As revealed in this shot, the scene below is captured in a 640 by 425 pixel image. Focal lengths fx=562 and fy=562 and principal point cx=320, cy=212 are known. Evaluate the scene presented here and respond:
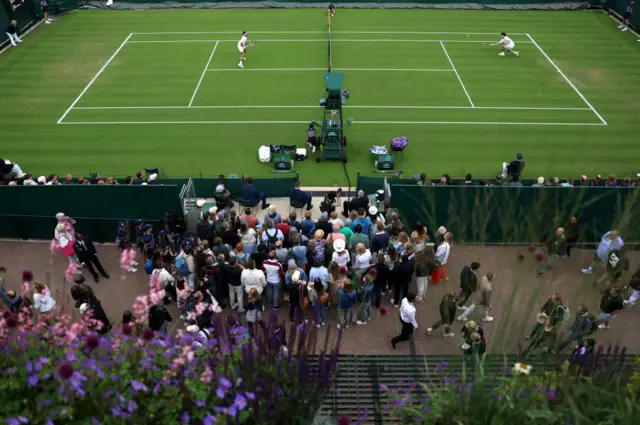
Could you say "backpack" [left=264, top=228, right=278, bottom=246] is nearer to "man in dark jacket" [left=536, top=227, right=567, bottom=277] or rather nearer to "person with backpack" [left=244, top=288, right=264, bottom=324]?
"person with backpack" [left=244, top=288, right=264, bottom=324]

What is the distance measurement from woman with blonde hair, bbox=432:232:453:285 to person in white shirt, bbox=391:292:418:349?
5.95 feet

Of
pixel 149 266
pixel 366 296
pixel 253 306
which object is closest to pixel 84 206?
pixel 149 266

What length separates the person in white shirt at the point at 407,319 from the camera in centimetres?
1088

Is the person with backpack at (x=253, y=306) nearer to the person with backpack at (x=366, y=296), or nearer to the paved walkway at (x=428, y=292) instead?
the paved walkway at (x=428, y=292)

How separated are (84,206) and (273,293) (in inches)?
252

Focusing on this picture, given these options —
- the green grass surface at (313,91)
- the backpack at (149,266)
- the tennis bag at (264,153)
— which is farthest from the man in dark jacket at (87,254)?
the tennis bag at (264,153)

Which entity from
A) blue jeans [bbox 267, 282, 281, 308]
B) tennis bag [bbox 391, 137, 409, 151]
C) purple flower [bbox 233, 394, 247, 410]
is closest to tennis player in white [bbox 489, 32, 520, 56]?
tennis bag [bbox 391, 137, 409, 151]

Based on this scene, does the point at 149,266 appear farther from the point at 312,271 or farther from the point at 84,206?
the point at 312,271

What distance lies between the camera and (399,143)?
1988cm

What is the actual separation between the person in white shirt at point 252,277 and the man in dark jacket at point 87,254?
4178 millimetres

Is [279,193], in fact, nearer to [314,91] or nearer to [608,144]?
[314,91]

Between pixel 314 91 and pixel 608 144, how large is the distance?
12185 mm

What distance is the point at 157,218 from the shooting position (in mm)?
15305

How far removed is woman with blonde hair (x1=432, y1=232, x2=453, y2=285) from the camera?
12.4 m
